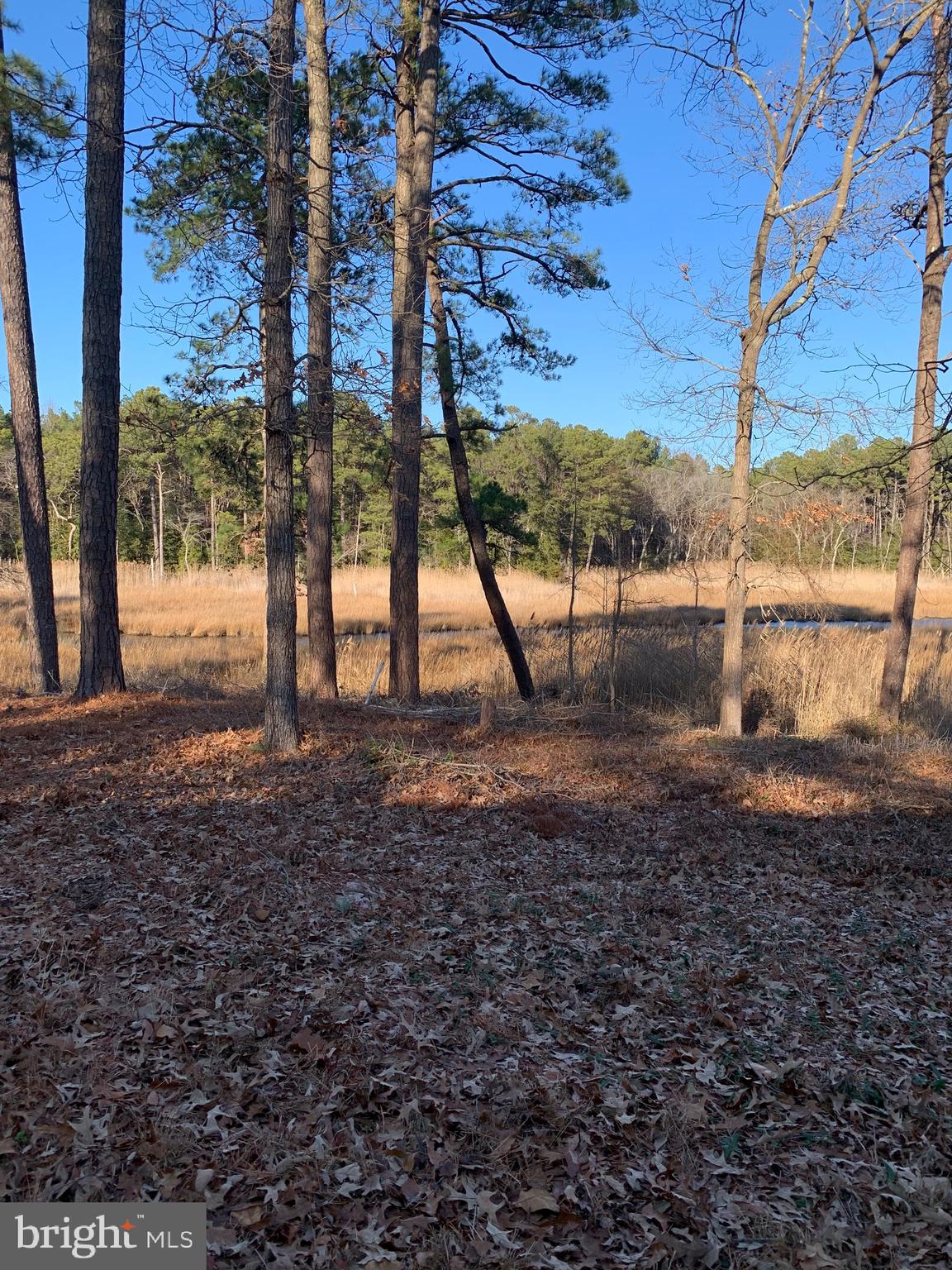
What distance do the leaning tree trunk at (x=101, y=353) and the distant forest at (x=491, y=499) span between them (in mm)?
1075

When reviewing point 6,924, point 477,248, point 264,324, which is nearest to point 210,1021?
point 6,924

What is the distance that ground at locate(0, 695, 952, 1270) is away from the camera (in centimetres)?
287

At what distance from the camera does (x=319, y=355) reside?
9227 mm

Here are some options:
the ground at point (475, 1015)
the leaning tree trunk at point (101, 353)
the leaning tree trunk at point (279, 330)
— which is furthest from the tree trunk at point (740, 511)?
the leaning tree trunk at point (101, 353)

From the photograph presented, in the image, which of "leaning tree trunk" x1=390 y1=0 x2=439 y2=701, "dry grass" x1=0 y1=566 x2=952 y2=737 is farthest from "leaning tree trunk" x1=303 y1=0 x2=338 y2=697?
"dry grass" x1=0 y1=566 x2=952 y2=737

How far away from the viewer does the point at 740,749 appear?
9.55 meters

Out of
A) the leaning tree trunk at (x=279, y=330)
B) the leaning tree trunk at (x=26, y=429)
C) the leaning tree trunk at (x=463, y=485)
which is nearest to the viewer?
the leaning tree trunk at (x=279, y=330)

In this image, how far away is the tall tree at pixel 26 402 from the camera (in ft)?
35.3

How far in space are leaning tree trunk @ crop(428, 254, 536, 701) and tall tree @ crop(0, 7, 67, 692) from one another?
16.8ft

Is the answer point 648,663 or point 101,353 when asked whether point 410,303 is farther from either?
point 648,663

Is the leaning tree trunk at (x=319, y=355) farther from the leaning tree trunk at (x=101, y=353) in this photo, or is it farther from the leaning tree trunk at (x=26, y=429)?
the leaning tree trunk at (x=26, y=429)

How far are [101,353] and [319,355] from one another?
8.88 ft

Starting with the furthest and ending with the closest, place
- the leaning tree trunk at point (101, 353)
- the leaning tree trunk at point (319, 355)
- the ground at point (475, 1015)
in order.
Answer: the leaning tree trunk at point (101, 353)
the leaning tree trunk at point (319, 355)
the ground at point (475, 1015)

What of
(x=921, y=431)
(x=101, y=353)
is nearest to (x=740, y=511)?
(x=921, y=431)
